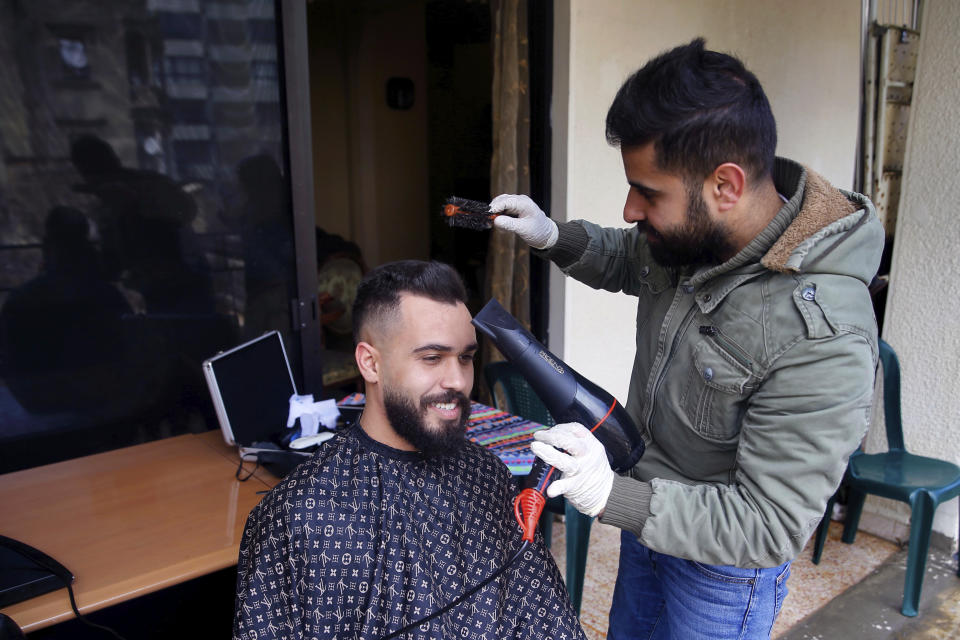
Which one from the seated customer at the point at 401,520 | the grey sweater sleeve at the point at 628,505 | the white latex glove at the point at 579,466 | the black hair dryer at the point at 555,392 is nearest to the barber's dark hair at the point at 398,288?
the seated customer at the point at 401,520

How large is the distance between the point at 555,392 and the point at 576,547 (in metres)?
1.12

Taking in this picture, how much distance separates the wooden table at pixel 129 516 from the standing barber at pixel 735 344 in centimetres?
92

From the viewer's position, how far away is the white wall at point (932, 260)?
2799mm

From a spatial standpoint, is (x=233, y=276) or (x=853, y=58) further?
(x=853, y=58)

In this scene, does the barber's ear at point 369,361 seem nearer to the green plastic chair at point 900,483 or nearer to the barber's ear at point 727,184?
the barber's ear at point 727,184

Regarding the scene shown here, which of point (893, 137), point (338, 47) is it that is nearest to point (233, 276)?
point (893, 137)

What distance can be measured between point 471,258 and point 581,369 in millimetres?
1946

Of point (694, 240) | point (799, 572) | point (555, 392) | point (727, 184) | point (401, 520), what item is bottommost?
point (799, 572)

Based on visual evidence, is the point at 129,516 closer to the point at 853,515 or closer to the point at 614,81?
the point at 614,81

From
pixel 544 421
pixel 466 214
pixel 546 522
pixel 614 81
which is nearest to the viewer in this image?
pixel 466 214

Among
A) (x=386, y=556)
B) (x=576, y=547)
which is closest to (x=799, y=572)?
(x=576, y=547)

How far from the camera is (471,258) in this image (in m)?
4.94

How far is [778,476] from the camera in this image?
113cm

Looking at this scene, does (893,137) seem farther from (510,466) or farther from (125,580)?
(125,580)
